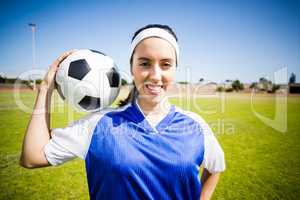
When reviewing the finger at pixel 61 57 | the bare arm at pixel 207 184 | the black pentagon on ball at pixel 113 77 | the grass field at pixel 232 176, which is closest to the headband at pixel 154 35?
the black pentagon on ball at pixel 113 77

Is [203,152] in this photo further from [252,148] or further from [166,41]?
[252,148]

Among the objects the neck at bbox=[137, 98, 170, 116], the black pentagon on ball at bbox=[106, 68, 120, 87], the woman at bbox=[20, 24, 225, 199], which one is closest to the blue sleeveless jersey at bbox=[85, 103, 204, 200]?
the woman at bbox=[20, 24, 225, 199]

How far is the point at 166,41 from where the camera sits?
1.43 m

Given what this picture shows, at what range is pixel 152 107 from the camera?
5.20 feet

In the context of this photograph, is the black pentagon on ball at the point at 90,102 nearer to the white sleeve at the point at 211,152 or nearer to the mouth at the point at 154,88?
the mouth at the point at 154,88

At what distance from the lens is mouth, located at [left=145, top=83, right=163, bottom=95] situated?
1.43 m

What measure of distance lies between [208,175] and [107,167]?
93 cm

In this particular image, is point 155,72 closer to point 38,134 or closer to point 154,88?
point 154,88

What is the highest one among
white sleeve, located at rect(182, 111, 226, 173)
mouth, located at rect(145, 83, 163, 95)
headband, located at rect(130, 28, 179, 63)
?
headband, located at rect(130, 28, 179, 63)

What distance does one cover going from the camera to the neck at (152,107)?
61.7 inches

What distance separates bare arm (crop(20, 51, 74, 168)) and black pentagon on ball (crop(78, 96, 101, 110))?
29 centimetres

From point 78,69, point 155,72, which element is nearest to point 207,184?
point 155,72

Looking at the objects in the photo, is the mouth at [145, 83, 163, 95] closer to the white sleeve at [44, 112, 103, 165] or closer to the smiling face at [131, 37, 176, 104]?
the smiling face at [131, 37, 176, 104]

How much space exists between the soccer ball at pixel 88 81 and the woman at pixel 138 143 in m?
0.14
